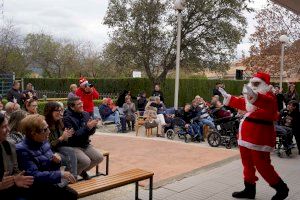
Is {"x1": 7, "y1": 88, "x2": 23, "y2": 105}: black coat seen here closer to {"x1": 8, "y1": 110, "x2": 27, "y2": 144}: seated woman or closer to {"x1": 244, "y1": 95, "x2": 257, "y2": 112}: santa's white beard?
{"x1": 8, "y1": 110, "x2": 27, "y2": 144}: seated woman

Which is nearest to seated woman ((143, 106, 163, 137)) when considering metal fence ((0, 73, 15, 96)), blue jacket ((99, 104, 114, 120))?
blue jacket ((99, 104, 114, 120))

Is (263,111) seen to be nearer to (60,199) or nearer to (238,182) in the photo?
(238,182)

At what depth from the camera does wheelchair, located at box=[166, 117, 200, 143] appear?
11.0m

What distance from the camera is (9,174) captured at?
3555 mm

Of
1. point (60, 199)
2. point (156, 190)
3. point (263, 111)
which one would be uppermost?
point (263, 111)

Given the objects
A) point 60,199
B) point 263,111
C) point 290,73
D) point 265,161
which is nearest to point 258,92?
point 263,111

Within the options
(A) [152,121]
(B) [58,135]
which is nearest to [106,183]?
(B) [58,135]

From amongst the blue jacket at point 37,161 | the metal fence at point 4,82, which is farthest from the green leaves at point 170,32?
the blue jacket at point 37,161

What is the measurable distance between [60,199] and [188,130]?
7301 millimetres

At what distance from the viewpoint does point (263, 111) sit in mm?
5512

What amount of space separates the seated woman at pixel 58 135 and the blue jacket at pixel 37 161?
0.98m

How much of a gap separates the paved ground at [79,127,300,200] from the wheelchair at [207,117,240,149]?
220 cm

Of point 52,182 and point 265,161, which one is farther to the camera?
point 265,161

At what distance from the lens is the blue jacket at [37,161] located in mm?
3752
